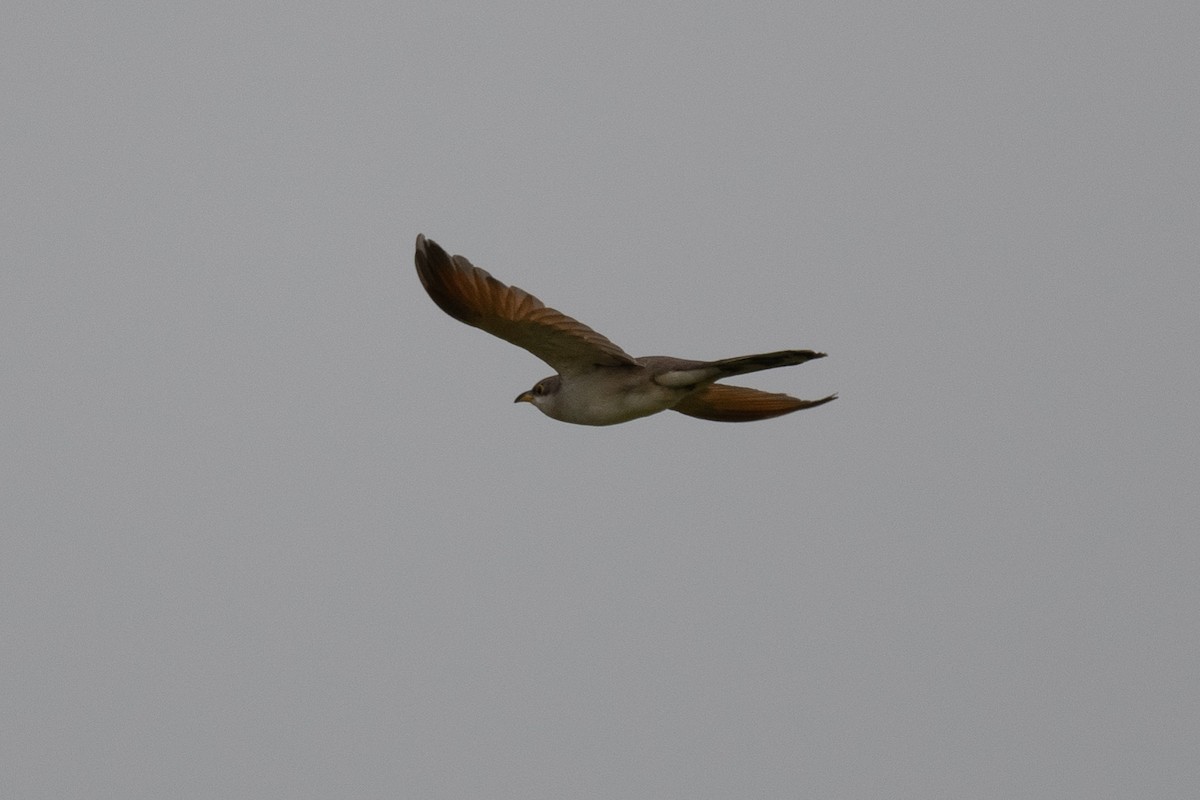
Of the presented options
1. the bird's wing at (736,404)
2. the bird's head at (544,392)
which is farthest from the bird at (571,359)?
the bird's wing at (736,404)

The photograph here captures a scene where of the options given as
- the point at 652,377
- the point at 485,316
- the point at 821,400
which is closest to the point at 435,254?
the point at 485,316

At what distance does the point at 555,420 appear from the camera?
12.1 m

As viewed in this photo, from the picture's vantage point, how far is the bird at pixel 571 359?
10.7 meters

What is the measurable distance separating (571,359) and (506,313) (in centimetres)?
76

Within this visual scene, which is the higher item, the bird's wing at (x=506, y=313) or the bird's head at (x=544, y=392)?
the bird's wing at (x=506, y=313)

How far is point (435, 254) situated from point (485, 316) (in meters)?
0.60

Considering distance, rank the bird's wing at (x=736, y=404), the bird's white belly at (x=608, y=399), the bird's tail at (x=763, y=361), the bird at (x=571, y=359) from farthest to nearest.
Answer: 1. the bird's wing at (x=736, y=404)
2. the bird's white belly at (x=608, y=399)
3. the bird at (x=571, y=359)
4. the bird's tail at (x=763, y=361)

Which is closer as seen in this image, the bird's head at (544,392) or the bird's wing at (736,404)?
the bird's head at (544,392)

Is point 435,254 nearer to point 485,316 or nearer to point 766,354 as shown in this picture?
point 485,316

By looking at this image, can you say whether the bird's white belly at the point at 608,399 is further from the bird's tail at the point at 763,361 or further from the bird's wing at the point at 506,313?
the bird's tail at the point at 763,361

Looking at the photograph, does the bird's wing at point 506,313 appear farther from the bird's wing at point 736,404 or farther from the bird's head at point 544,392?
the bird's wing at point 736,404

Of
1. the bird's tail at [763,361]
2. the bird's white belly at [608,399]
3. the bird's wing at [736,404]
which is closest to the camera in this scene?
the bird's tail at [763,361]

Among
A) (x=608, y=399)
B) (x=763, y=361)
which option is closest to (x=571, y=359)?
(x=608, y=399)

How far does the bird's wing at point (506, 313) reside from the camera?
10727mm
